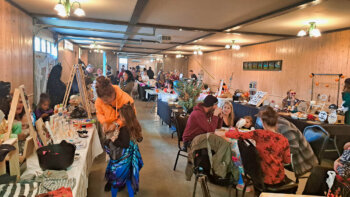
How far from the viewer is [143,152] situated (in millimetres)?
4273

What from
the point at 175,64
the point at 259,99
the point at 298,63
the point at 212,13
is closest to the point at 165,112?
the point at 259,99

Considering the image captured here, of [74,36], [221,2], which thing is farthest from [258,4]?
[74,36]

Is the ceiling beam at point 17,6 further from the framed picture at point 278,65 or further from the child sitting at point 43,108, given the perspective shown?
the framed picture at point 278,65

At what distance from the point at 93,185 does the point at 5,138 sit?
1.60 metres

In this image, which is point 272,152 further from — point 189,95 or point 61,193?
point 189,95

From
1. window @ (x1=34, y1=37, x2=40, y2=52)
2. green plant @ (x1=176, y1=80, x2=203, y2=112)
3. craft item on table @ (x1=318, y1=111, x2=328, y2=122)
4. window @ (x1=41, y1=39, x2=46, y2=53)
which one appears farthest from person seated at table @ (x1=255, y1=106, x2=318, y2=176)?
window @ (x1=41, y1=39, x2=46, y2=53)

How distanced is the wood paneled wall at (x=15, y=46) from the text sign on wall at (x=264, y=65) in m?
7.56

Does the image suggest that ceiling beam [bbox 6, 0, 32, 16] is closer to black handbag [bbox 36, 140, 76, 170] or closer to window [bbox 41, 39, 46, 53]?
window [bbox 41, 39, 46, 53]

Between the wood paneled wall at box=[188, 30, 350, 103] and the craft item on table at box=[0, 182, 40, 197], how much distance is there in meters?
6.81

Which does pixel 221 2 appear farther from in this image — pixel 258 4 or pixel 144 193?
pixel 144 193

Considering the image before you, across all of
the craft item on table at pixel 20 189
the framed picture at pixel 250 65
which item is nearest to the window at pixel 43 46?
the craft item on table at pixel 20 189

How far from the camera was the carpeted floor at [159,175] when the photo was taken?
9.47ft

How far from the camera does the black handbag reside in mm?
1728

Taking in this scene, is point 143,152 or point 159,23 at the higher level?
point 159,23
